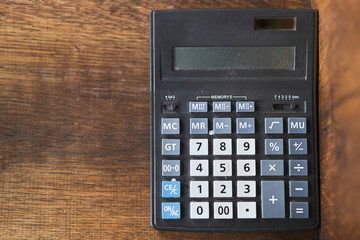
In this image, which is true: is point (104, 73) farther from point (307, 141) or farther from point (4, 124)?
point (307, 141)

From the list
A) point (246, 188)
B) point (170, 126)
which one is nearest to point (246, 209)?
point (246, 188)

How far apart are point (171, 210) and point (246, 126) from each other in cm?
12

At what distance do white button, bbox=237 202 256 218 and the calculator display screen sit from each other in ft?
0.50

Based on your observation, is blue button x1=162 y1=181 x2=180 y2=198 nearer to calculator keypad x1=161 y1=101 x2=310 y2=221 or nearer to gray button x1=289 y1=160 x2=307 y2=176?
calculator keypad x1=161 y1=101 x2=310 y2=221

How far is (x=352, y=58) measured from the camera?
1.09 ft

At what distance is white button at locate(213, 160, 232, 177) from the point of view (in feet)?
1.31

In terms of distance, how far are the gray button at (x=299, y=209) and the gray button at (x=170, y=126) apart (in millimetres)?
151

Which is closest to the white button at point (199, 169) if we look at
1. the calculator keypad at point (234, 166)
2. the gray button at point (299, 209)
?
the calculator keypad at point (234, 166)

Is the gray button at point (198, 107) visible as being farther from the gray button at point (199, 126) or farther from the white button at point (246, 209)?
the white button at point (246, 209)

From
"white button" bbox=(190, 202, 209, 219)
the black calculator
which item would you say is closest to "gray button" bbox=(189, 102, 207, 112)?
the black calculator

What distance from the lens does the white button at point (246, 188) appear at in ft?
1.30

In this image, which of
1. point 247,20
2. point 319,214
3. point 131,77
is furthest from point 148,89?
point 319,214

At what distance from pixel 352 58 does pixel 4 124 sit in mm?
384

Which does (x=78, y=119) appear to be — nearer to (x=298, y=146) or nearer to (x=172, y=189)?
(x=172, y=189)
